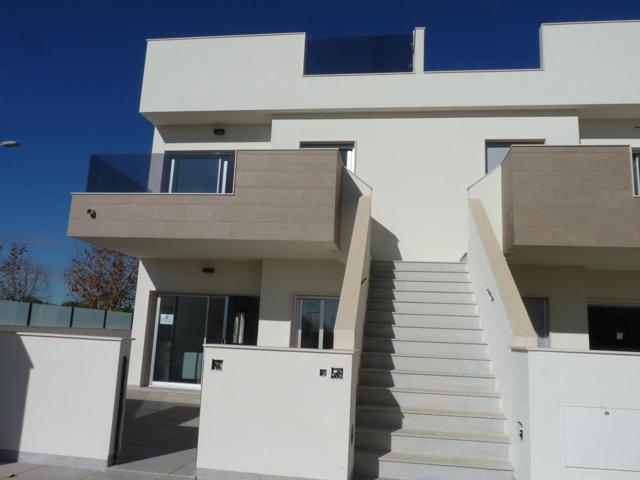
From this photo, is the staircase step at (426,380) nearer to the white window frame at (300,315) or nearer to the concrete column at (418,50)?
the white window frame at (300,315)

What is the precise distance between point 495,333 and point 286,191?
4.52 m

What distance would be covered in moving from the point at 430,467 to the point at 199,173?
696cm

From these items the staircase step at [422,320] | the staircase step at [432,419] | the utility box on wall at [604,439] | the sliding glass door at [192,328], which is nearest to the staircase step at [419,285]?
the staircase step at [422,320]

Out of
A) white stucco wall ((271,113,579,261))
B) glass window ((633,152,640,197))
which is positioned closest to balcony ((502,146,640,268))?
glass window ((633,152,640,197))

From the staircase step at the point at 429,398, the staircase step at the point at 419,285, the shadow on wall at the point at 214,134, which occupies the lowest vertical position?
the staircase step at the point at 429,398

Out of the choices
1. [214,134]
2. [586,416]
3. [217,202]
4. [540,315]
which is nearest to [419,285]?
[540,315]

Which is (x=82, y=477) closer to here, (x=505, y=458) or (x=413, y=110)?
(x=505, y=458)

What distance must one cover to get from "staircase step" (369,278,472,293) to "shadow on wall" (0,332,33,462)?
5364 mm

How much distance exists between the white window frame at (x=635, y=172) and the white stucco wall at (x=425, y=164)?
2515mm

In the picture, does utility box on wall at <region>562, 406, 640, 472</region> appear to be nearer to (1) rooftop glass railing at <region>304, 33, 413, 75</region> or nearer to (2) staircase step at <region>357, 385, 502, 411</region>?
(2) staircase step at <region>357, 385, 502, 411</region>

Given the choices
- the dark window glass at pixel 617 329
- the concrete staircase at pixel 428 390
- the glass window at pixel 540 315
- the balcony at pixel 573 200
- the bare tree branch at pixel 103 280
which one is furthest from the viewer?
the bare tree branch at pixel 103 280

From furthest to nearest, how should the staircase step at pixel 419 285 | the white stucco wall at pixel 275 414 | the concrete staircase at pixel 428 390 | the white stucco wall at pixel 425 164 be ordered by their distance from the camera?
the white stucco wall at pixel 425 164
the staircase step at pixel 419 285
the concrete staircase at pixel 428 390
the white stucco wall at pixel 275 414

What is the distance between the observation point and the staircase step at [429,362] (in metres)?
7.24

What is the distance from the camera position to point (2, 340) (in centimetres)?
648
